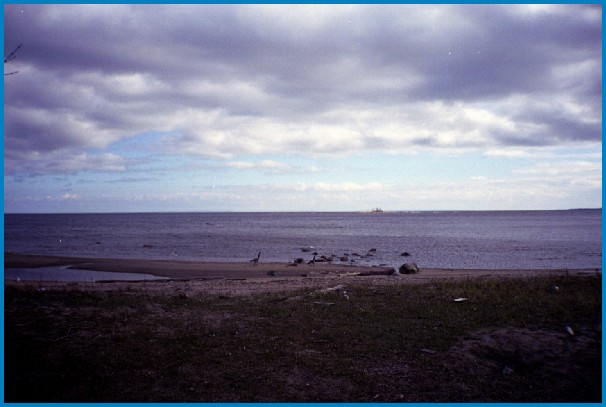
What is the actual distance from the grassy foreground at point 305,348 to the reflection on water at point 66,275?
47.0ft

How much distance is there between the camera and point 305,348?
9.83 metres

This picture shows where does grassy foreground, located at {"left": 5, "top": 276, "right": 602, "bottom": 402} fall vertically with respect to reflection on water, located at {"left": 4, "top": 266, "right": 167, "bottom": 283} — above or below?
above

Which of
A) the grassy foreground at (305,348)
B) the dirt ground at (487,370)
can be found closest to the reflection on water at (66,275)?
the grassy foreground at (305,348)

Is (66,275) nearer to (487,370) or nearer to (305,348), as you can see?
(305,348)

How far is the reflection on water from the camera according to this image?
2714 centimetres

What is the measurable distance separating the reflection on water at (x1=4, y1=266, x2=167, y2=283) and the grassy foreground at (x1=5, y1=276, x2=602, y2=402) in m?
14.3

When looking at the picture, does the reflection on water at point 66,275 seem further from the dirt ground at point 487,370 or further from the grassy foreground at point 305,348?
the dirt ground at point 487,370

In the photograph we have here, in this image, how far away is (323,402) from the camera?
732 cm

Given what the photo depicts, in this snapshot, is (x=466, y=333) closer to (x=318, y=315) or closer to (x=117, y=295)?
(x=318, y=315)

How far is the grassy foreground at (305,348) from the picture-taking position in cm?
763

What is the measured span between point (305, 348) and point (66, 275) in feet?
84.5

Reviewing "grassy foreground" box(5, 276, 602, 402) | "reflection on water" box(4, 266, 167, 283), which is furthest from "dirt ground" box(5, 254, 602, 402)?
"reflection on water" box(4, 266, 167, 283)

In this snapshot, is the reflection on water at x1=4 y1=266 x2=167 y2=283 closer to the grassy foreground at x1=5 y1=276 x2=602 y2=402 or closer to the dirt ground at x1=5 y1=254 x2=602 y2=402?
the grassy foreground at x1=5 y1=276 x2=602 y2=402

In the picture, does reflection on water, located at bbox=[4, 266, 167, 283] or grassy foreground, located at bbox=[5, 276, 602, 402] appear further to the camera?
reflection on water, located at bbox=[4, 266, 167, 283]
